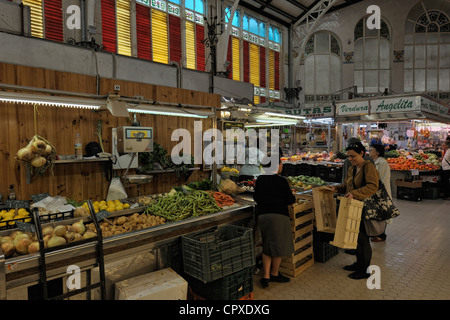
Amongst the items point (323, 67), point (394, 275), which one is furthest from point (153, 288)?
point (323, 67)

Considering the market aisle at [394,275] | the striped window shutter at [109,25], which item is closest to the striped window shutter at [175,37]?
the striped window shutter at [109,25]

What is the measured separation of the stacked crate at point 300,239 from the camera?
443cm

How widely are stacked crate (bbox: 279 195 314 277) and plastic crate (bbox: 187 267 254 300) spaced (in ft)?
3.24

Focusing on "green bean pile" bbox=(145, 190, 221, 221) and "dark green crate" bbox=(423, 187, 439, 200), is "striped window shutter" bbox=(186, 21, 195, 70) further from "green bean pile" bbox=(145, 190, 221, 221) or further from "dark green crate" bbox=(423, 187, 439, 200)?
"dark green crate" bbox=(423, 187, 439, 200)

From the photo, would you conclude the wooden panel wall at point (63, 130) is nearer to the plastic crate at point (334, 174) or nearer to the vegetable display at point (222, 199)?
the vegetable display at point (222, 199)

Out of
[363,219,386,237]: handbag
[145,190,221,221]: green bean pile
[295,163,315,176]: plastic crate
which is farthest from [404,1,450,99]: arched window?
[145,190,221,221]: green bean pile

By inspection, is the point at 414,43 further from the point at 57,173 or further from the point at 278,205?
the point at 57,173

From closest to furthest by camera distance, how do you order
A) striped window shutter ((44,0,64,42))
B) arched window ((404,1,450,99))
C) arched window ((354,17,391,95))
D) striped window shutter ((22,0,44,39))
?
striped window shutter ((22,0,44,39))
striped window shutter ((44,0,64,42))
arched window ((404,1,450,99))
arched window ((354,17,391,95))

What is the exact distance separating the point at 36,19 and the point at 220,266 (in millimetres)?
8032

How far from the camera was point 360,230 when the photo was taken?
4.21 meters

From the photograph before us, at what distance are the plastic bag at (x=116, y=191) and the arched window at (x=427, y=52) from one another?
18.4 metres

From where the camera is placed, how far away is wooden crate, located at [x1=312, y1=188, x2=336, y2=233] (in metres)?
4.28
